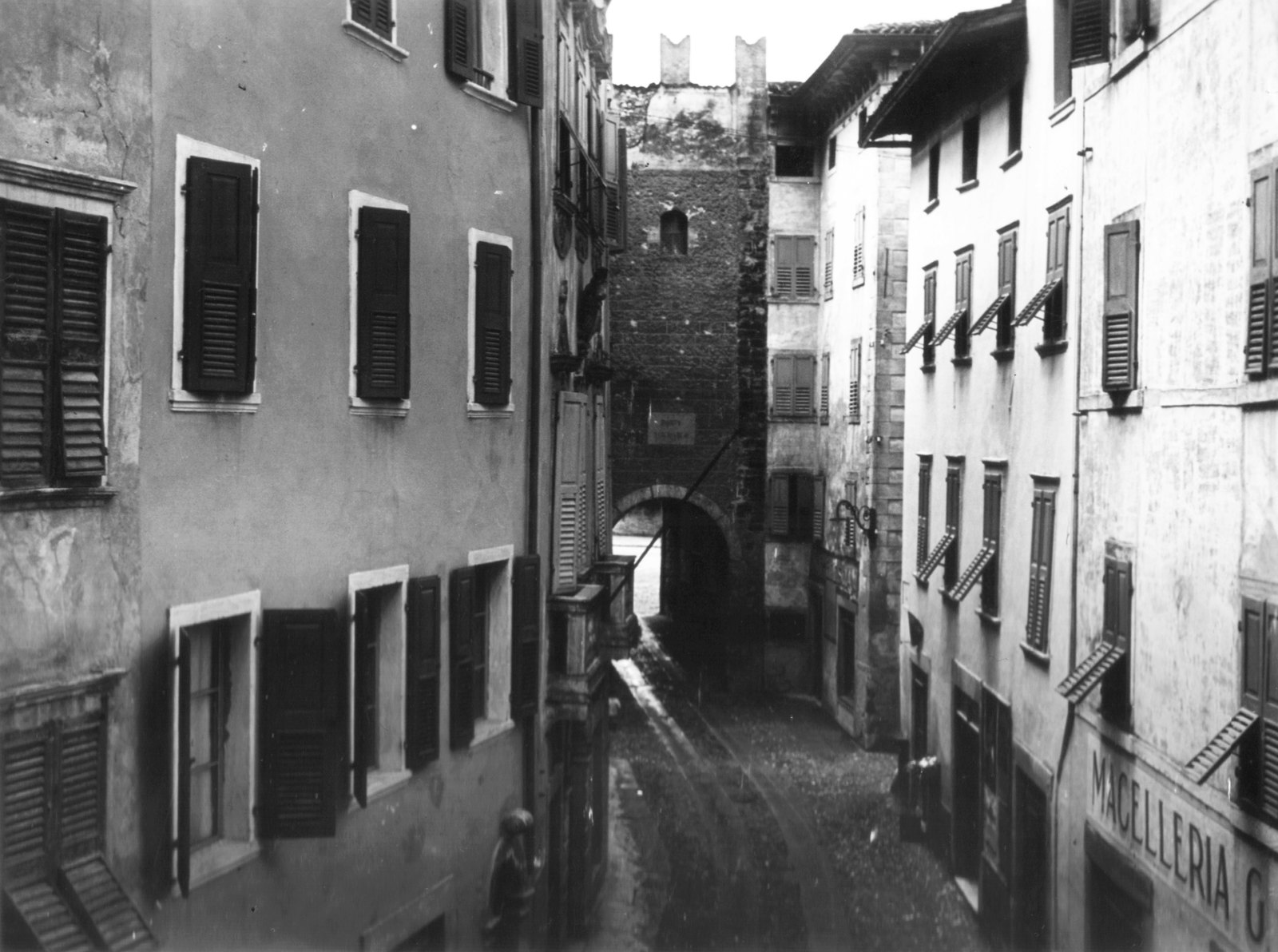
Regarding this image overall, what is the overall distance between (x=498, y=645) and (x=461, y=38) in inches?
205

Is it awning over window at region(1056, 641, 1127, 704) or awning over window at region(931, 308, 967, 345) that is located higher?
awning over window at region(931, 308, 967, 345)

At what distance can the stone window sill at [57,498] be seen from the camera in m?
7.69

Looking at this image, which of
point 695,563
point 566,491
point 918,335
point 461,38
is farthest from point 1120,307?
point 695,563

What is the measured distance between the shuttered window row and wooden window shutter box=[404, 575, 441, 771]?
371cm

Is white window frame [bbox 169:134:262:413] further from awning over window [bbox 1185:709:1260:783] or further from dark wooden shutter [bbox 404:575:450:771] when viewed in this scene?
awning over window [bbox 1185:709:1260:783]

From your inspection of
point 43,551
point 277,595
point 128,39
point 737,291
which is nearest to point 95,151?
point 128,39

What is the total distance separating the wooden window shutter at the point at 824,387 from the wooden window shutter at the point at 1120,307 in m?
18.2

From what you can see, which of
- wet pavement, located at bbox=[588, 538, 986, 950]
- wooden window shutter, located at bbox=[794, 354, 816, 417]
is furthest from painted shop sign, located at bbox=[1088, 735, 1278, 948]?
wooden window shutter, located at bbox=[794, 354, 816, 417]

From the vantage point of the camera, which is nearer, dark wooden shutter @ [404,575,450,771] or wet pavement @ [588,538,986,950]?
dark wooden shutter @ [404,575,450,771]

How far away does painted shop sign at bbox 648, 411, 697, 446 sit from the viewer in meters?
33.1

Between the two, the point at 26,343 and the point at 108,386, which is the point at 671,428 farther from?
the point at 26,343

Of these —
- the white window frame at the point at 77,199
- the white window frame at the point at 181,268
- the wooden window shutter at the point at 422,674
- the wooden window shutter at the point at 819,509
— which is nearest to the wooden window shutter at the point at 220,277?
the white window frame at the point at 181,268

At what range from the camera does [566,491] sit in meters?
15.4

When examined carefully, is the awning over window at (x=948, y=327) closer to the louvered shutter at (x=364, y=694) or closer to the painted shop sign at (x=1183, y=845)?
the painted shop sign at (x=1183, y=845)
